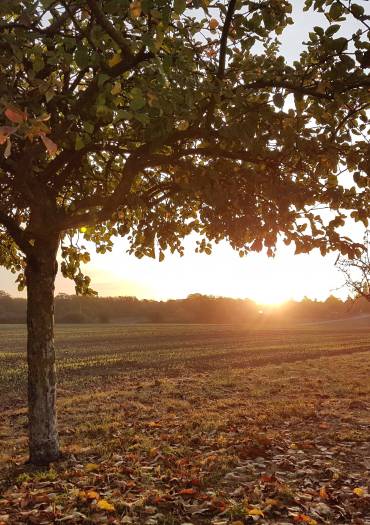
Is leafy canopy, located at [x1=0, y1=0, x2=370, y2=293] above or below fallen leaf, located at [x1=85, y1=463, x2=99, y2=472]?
above

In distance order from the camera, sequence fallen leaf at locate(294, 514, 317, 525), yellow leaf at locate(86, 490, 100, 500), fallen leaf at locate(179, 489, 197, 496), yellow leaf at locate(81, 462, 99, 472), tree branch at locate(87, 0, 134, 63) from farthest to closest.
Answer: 1. yellow leaf at locate(81, 462, 99, 472)
2. fallen leaf at locate(179, 489, 197, 496)
3. yellow leaf at locate(86, 490, 100, 500)
4. fallen leaf at locate(294, 514, 317, 525)
5. tree branch at locate(87, 0, 134, 63)

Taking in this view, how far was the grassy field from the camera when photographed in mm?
6629

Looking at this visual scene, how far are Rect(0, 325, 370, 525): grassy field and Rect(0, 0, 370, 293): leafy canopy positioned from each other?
12.7 feet

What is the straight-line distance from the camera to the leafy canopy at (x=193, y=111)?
6.07 m

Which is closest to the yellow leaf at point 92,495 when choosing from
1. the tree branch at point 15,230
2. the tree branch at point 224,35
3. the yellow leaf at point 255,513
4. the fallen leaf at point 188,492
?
the fallen leaf at point 188,492

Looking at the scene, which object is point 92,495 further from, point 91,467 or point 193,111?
point 193,111

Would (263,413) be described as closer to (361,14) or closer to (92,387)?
(92,387)

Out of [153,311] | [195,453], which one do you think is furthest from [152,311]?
[195,453]

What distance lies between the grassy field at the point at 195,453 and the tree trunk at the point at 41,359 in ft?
1.61

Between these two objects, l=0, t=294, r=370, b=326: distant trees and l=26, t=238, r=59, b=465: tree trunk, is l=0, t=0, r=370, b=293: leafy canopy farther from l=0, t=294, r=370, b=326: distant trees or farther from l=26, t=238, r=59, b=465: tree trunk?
l=0, t=294, r=370, b=326: distant trees

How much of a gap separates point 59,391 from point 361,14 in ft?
50.0

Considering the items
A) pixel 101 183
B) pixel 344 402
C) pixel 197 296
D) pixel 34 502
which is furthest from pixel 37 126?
pixel 197 296

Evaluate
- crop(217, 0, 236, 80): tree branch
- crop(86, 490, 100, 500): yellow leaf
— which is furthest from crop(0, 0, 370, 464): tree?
crop(86, 490, 100, 500): yellow leaf

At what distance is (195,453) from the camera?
934cm
